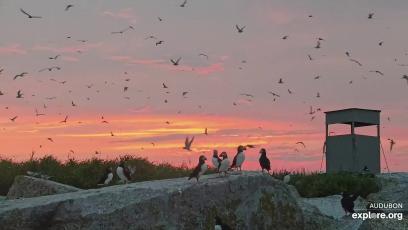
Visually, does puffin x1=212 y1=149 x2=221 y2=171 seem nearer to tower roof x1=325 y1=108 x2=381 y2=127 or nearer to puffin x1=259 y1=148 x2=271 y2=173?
puffin x1=259 y1=148 x2=271 y2=173

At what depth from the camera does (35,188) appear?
1997cm

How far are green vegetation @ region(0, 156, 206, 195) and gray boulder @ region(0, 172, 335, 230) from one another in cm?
1451

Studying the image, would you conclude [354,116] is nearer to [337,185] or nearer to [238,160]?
[337,185]

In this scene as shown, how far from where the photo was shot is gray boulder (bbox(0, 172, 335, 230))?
1406 cm

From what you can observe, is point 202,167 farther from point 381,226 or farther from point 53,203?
point 381,226

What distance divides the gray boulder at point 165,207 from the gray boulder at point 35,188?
146 inches

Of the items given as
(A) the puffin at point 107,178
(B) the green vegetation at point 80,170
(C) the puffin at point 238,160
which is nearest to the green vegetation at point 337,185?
(B) the green vegetation at point 80,170

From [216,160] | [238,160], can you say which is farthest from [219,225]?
[238,160]

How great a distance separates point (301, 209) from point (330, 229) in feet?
3.79

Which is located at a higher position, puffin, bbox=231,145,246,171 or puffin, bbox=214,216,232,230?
puffin, bbox=231,145,246,171

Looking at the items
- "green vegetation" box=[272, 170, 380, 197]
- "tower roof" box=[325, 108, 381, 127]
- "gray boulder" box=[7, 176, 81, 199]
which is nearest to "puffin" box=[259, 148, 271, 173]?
"green vegetation" box=[272, 170, 380, 197]

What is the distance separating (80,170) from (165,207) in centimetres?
1719

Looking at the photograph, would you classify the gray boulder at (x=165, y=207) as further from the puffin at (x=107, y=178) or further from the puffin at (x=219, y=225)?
the puffin at (x=107, y=178)

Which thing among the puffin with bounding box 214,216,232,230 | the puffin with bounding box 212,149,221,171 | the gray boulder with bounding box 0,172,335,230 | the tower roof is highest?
the tower roof
